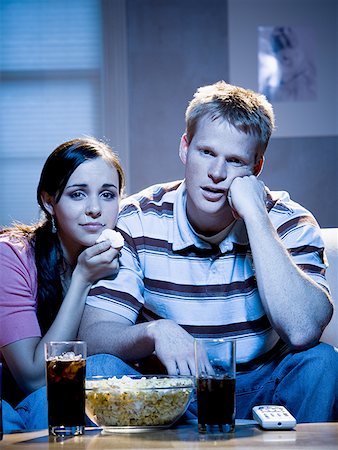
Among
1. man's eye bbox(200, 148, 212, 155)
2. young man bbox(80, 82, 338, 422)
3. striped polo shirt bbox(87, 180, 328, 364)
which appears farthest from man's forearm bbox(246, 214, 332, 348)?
man's eye bbox(200, 148, 212, 155)

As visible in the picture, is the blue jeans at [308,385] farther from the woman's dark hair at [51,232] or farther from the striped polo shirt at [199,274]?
the woman's dark hair at [51,232]

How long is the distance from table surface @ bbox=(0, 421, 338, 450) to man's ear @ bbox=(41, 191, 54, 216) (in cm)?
84

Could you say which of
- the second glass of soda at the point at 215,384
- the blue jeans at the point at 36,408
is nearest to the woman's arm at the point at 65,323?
the blue jeans at the point at 36,408

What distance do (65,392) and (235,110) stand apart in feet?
3.01

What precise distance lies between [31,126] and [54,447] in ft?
11.2

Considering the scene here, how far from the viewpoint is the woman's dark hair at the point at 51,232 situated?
2.12 metres

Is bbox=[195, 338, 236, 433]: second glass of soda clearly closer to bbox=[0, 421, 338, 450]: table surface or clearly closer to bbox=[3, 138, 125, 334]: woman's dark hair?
bbox=[0, 421, 338, 450]: table surface

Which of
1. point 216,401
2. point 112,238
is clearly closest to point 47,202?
point 112,238

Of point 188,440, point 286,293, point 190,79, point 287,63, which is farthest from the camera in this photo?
point 287,63

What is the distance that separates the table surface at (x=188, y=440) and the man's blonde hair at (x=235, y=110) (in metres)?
0.82

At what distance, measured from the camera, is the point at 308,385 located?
1771mm

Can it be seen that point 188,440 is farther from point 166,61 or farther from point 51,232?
point 166,61

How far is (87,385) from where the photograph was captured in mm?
1494

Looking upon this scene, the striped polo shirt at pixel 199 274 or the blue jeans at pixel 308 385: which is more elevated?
the striped polo shirt at pixel 199 274
